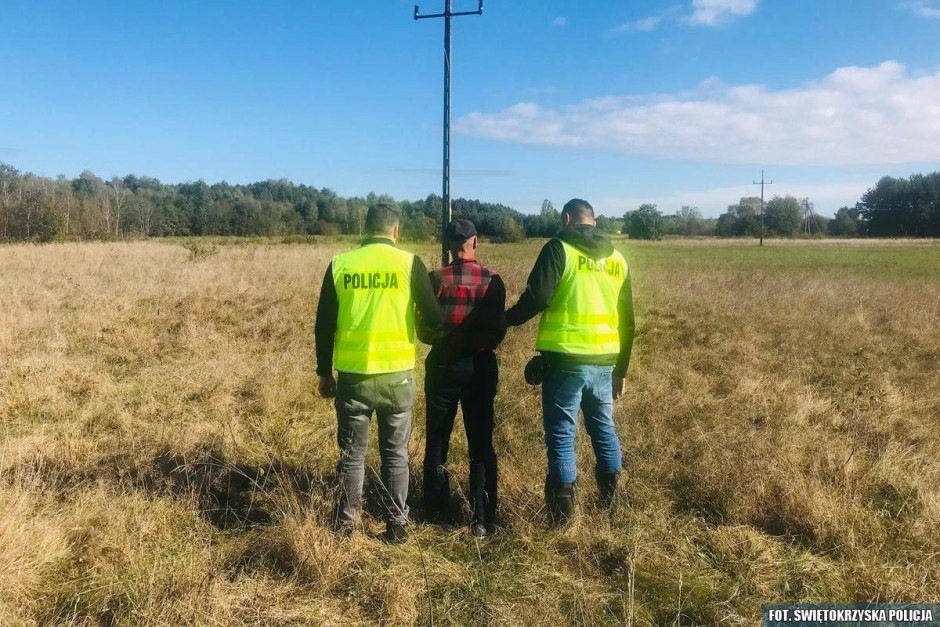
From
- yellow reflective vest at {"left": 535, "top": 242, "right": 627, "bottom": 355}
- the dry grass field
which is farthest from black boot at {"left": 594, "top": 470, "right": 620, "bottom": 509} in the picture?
yellow reflective vest at {"left": 535, "top": 242, "right": 627, "bottom": 355}

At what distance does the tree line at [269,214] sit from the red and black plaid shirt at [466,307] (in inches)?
1189

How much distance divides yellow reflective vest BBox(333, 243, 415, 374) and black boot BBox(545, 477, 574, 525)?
1238 millimetres

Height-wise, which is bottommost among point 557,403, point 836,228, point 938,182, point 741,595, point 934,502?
point 741,595

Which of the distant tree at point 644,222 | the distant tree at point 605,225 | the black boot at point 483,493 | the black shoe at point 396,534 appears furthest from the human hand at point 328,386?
the distant tree at point 644,222

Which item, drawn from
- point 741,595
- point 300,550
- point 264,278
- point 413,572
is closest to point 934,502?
point 741,595

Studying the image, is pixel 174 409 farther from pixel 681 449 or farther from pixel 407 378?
pixel 681 449

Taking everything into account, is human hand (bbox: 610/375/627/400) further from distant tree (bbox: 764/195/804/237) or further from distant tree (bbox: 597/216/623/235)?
distant tree (bbox: 764/195/804/237)

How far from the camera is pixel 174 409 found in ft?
18.5

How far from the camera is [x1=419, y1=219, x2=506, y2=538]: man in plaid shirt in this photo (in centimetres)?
333

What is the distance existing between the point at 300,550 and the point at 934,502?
373 centimetres

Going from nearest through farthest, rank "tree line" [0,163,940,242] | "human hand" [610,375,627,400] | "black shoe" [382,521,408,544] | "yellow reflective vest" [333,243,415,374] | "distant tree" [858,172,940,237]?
"yellow reflective vest" [333,243,415,374]
"black shoe" [382,521,408,544]
"human hand" [610,375,627,400]
"tree line" [0,163,940,242]
"distant tree" [858,172,940,237]

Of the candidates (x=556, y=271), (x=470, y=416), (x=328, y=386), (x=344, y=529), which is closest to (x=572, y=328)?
(x=556, y=271)

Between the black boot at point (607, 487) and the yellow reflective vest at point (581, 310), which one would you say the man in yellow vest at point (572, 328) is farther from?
the black boot at point (607, 487)

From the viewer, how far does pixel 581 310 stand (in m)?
3.35
